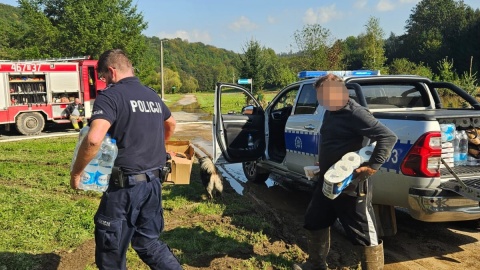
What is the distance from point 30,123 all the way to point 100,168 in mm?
14128

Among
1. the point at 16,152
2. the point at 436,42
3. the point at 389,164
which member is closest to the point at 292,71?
the point at 16,152

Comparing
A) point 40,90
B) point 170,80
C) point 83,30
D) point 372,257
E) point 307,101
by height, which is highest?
point 83,30

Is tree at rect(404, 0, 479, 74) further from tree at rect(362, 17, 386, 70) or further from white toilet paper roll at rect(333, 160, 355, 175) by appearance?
white toilet paper roll at rect(333, 160, 355, 175)

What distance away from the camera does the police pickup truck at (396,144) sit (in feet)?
11.9

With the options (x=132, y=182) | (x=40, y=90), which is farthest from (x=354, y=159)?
(x=40, y=90)

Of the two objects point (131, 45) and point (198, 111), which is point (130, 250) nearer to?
point (198, 111)

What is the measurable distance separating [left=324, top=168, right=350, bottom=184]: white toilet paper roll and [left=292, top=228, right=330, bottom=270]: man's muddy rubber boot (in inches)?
28.2

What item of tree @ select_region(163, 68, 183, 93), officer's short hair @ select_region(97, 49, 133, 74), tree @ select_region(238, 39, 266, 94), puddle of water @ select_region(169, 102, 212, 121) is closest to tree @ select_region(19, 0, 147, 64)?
puddle of water @ select_region(169, 102, 212, 121)

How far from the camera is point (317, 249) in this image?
3.55 m

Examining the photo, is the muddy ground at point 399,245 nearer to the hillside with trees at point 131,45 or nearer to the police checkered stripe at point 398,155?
the police checkered stripe at point 398,155

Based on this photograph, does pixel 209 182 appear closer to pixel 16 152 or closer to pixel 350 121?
pixel 350 121

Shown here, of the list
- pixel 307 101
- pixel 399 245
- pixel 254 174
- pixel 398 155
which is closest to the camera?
pixel 398 155

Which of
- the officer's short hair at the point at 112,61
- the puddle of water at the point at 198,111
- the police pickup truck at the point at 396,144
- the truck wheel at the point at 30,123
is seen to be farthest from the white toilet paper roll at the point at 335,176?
the puddle of water at the point at 198,111

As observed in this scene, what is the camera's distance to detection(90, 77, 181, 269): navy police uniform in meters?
2.75
